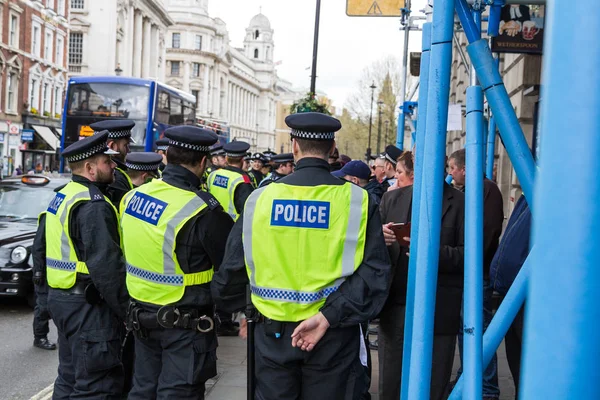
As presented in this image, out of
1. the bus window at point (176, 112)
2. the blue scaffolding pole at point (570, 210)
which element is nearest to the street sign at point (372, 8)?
the blue scaffolding pole at point (570, 210)

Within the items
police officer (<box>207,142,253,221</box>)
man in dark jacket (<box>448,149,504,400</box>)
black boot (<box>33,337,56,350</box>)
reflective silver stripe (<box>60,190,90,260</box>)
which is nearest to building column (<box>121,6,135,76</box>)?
police officer (<box>207,142,253,221</box>)

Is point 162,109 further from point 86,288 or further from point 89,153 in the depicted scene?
point 86,288

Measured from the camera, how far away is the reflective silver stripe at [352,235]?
11.4 feet

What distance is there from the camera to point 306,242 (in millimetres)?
3449

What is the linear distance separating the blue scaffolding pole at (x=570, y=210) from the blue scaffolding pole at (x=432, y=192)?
5.64 ft

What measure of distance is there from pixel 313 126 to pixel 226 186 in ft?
18.2

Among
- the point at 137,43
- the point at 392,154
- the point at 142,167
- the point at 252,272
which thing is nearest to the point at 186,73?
the point at 137,43

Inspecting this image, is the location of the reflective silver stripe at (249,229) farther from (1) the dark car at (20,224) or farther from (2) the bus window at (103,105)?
(2) the bus window at (103,105)

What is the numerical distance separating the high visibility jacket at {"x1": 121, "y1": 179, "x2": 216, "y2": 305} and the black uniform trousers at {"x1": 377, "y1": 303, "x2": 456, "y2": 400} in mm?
1204

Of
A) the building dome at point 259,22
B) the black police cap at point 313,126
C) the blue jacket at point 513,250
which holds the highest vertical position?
the building dome at point 259,22

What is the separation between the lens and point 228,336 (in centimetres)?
855

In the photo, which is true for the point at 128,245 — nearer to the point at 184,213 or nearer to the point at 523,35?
the point at 184,213

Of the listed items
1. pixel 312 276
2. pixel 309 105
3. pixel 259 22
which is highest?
pixel 259 22

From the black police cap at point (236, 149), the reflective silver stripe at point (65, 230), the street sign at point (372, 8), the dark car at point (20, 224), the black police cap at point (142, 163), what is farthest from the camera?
the street sign at point (372, 8)
